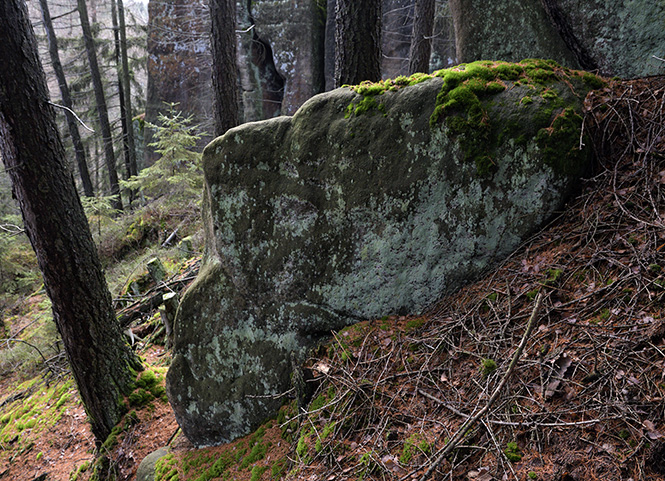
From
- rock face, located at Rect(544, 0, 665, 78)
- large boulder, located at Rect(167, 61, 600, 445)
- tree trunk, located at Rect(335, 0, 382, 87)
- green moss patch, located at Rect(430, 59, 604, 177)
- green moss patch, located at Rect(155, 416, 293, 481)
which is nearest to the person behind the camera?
green moss patch, located at Rect(430, 59, 604, 177)

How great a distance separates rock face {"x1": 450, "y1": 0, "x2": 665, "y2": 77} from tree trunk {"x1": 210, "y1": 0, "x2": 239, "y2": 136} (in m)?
4.38

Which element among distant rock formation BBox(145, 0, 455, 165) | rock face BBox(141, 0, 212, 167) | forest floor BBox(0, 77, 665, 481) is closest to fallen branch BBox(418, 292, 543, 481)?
forest floor BBox(0, 77, 665, 481)

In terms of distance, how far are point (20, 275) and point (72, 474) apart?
10.5m

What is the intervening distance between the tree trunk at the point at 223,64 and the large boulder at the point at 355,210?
390cm

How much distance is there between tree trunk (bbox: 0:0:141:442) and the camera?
4398 millimetres

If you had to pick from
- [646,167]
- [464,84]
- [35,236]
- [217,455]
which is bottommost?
[217,455]

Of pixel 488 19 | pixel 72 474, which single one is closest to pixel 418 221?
pixel 488 19

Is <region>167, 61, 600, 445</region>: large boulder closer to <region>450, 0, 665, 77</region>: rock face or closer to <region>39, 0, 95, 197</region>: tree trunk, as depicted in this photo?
<region>450, 0, 665, 77</region>: rock face

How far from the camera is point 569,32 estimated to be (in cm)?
434

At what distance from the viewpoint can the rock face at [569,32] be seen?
3855 millimetres

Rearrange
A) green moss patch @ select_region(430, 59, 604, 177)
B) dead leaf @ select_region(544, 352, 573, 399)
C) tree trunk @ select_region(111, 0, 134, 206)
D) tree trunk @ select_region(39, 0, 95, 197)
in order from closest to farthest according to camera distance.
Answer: dead leaf @ select_region(544, 352, 573, 399)
green moss patch @ select_region(430, 59, 604, 177)
tree trunk @ select_region(39, 0, 95, 197)
tree trunk @ select_region(111, 0, 134, 206)

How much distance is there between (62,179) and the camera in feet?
15.8

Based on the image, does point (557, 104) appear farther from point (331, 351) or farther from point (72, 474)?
point (72, 474)

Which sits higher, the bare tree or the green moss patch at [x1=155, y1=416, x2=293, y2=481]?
the bare tree
